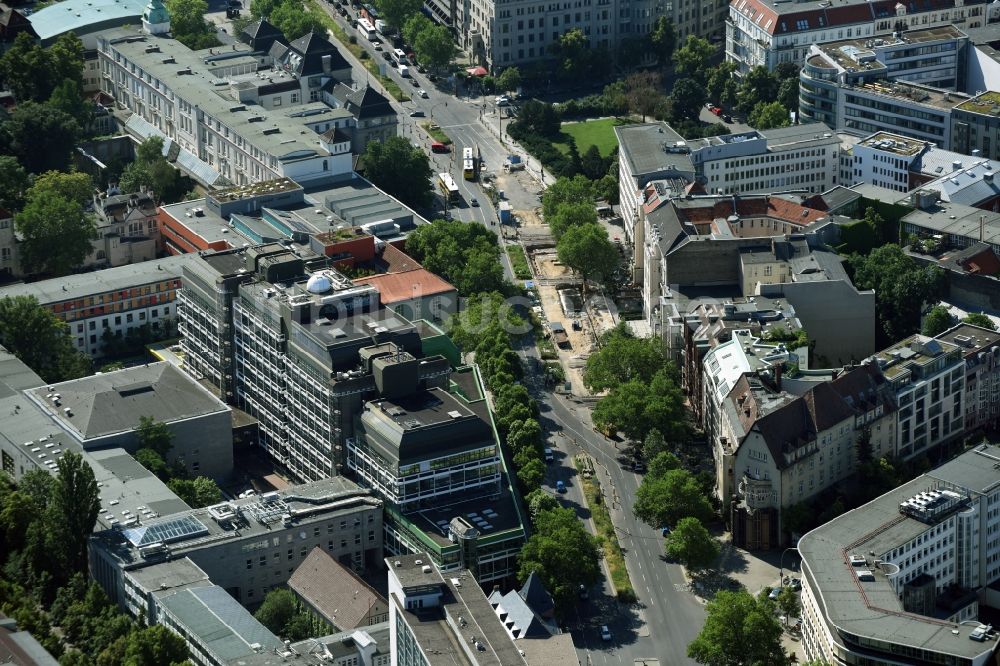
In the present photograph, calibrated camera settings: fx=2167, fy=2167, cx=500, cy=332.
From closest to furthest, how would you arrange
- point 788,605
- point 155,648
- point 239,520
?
point 155,648 → point 788,605 → point 239,520

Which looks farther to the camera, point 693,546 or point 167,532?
point 693,546

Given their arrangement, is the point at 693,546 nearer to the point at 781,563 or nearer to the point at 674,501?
the point at 674,501

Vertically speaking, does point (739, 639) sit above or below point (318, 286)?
below

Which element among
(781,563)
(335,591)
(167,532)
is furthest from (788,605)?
(167,532)

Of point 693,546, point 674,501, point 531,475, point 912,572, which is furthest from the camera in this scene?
point 531,475

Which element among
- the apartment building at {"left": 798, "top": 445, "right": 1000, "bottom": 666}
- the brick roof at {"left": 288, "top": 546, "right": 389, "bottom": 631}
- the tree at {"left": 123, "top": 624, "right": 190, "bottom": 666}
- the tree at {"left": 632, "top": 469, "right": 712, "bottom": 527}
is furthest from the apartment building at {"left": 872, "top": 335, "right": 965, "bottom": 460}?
the tree at {"left": 123, "top": 624, "right": 190, "bottom": 666}

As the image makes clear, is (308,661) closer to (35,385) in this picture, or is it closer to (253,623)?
(253,623)

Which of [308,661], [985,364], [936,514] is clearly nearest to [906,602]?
[936,514]
